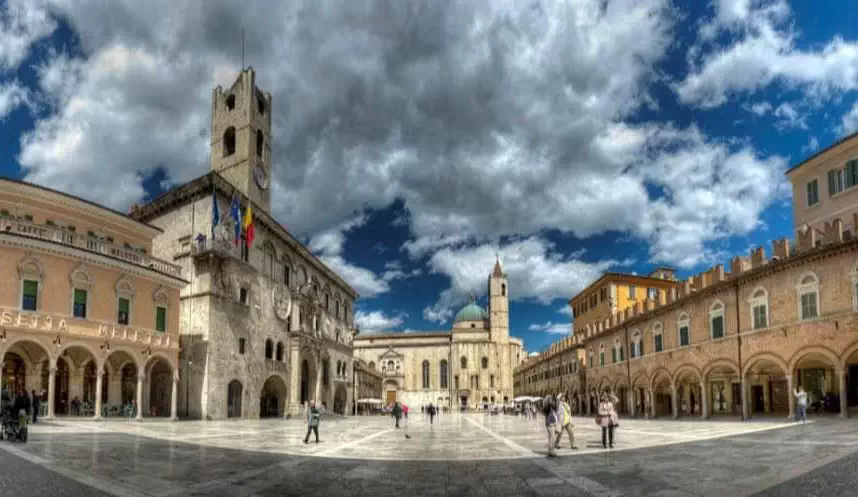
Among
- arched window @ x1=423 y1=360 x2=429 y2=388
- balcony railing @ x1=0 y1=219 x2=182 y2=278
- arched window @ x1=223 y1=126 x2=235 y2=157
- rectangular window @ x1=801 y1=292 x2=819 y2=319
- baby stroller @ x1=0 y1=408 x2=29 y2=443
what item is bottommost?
arched window @ x1=423 y1=360 x2=429 y2=388

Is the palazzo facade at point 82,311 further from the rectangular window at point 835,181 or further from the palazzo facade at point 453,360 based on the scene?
the palazzo facade at point 453,360

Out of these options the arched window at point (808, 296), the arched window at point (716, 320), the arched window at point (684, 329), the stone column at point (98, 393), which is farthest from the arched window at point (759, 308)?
the stone column at point (98, 393)

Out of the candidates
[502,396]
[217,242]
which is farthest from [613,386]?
[502,396]

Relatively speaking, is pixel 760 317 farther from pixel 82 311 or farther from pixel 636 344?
pixel 82 311

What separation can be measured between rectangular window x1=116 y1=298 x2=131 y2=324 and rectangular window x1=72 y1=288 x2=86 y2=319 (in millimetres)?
2151

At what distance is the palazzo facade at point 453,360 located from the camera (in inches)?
4626

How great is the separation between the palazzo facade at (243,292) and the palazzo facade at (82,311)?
2663 mm

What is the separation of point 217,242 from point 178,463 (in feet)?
91.3

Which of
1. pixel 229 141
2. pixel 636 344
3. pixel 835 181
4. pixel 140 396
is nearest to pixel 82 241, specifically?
pixel 140 396

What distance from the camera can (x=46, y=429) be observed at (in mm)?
22688

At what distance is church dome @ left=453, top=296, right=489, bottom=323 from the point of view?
129625 millimetres

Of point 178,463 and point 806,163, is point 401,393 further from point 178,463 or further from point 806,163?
point 178,463

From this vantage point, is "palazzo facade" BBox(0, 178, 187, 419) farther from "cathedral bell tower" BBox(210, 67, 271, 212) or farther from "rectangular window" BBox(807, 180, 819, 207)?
"rectangular window" BBox(807, 180, 819, 207)

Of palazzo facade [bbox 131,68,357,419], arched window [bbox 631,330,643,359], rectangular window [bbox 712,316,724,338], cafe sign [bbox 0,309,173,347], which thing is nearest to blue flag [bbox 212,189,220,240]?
palazzo facade [bbox 131,68,357,419]
